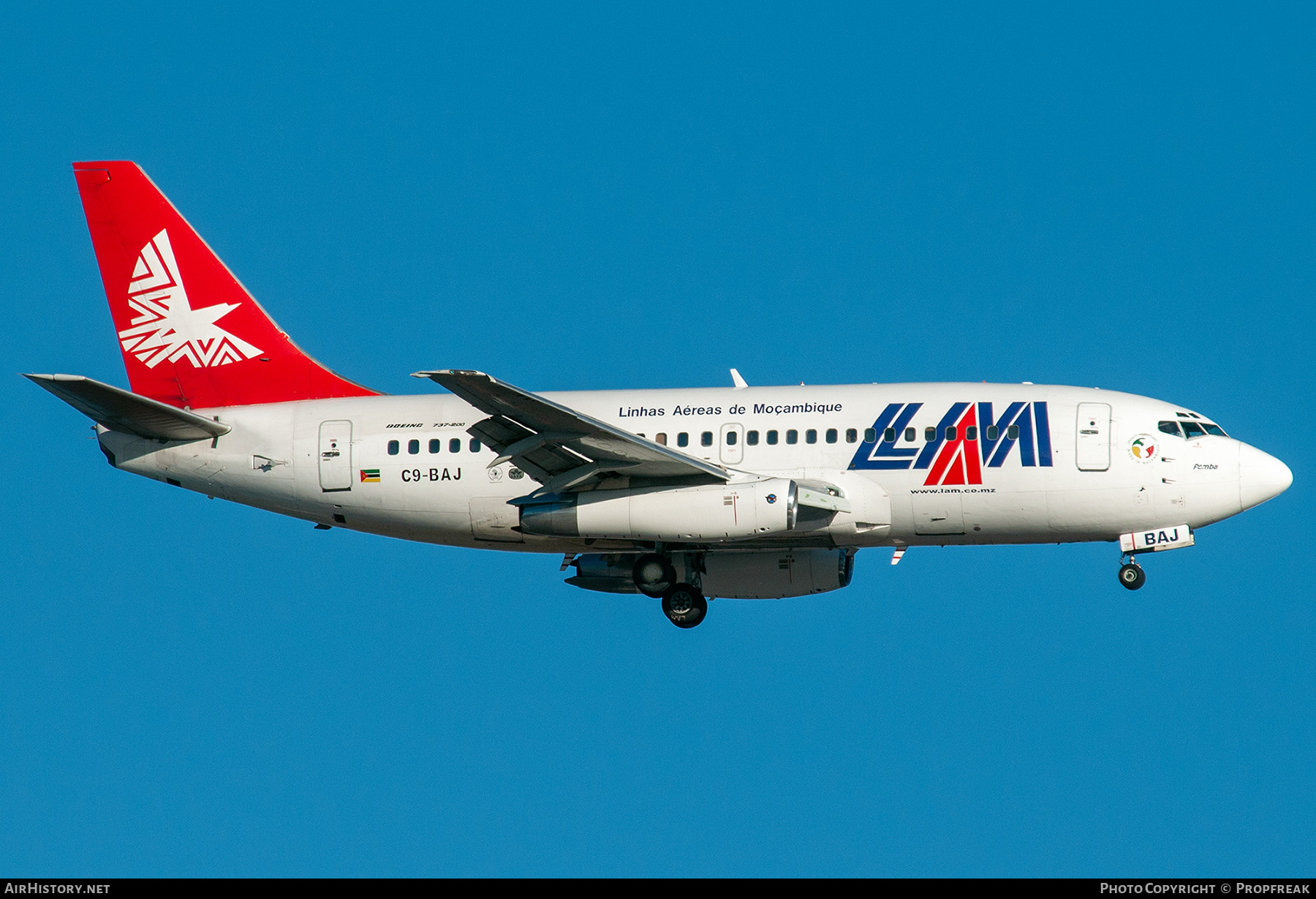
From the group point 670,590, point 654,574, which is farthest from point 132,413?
point 670,590

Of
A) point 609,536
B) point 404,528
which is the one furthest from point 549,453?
point 404,528

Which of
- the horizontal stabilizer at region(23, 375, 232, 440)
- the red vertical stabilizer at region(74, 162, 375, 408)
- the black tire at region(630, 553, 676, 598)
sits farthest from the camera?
the red vertical stabilizer at region(74, 162, 375, 408)

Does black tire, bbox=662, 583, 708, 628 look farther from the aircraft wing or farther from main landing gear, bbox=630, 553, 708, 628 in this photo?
the aircraft wing

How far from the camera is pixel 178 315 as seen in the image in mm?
42125

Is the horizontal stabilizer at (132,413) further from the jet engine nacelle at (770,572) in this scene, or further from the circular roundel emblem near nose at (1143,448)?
the circular roundel emblem near nose at (1143,448)

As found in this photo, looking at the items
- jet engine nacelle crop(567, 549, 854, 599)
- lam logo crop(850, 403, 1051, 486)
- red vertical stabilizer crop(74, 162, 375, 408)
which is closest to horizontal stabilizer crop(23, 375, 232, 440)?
red vertical stabilizer crop(74, 162, 375, 408)

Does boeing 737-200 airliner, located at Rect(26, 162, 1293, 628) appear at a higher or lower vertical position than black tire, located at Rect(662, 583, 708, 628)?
higher

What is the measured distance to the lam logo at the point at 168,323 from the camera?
4175cm

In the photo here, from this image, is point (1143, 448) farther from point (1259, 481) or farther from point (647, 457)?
point (647, 457)

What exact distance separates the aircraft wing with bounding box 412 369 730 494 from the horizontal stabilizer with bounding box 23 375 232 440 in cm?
805

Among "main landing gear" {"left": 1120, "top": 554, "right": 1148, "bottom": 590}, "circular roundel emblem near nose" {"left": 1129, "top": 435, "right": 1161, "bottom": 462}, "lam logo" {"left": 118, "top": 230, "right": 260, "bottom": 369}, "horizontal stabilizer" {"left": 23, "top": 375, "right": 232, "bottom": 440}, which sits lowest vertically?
"main landing gear" {"left": 1120, "top": 554, "right": 1148, "bottom": 590}

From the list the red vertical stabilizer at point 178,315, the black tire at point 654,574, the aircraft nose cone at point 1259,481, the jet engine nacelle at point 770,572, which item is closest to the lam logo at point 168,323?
the red vertical stabilizer at point 178,315

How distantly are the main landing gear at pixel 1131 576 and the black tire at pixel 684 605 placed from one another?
971 cm

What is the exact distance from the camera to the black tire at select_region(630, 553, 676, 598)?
3928 cm
